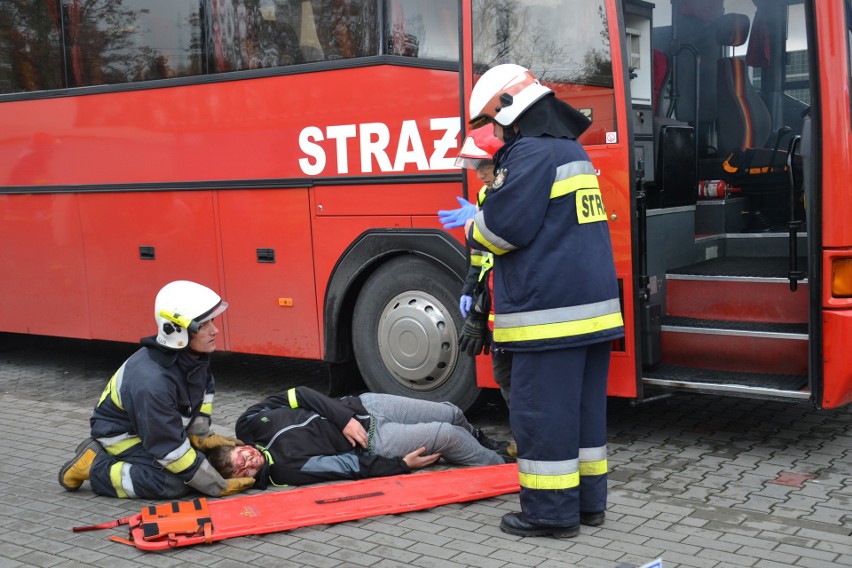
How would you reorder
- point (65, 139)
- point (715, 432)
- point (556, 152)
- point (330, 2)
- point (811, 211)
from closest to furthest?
point (556, 152), point (811, 211), point (715, 432), point (330, 2), point (65, 139)

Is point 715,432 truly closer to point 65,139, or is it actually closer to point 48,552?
point 48,552

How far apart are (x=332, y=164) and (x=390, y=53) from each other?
85cm

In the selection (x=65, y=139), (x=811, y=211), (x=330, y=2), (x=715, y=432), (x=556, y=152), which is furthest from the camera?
(x=65, y=139)

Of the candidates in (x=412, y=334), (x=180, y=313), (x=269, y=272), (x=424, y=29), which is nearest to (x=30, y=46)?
(x=269, y=272)

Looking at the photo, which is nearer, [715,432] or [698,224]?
[715,432]

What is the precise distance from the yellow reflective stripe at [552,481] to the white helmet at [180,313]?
183 centimetres

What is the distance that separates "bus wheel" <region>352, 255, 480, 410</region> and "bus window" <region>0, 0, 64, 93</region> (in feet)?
11.4

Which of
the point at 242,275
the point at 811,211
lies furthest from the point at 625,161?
the point at 242,275

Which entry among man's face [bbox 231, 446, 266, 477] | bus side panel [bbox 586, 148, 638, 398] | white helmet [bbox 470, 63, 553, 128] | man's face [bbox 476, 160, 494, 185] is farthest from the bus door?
man's face [bbox 231, 446, 266, 477]

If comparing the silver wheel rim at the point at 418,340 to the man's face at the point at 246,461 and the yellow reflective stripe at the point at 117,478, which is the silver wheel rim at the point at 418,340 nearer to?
the man's face at the point at 246,461

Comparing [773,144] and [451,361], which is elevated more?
[773,144]

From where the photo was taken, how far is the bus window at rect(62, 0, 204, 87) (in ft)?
25.6

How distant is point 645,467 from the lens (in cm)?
576

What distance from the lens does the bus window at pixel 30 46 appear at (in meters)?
8.64
